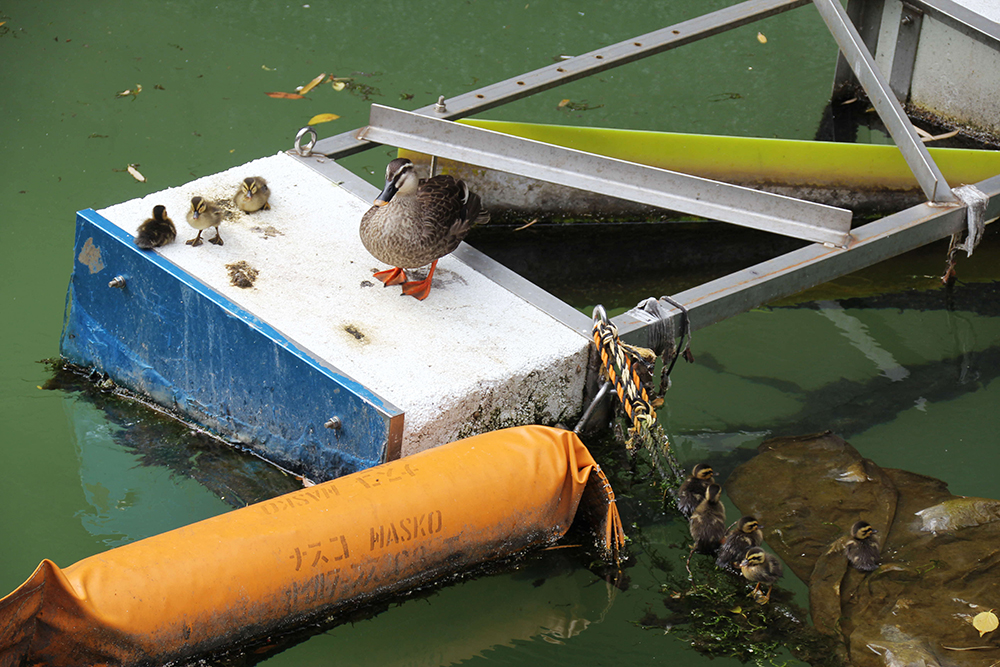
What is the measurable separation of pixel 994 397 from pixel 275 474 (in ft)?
11.8

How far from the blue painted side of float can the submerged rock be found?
170 cm

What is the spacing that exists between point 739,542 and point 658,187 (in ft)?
5.54

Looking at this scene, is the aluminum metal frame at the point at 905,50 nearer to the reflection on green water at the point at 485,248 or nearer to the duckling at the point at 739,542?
the reflection on green water at the point at 485,248

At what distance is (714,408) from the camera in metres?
5.19

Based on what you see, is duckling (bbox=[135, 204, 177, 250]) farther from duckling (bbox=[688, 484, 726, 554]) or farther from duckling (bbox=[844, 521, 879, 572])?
Result: duckling (bbox=[844, 521, 879, 572])

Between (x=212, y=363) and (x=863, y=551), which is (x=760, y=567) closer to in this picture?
(x=863, y=551)

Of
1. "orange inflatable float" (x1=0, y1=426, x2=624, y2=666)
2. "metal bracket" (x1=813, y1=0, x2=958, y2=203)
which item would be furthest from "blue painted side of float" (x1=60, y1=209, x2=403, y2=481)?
"metal bracket" (x1=813, y1=0, x2=958, y2=203)

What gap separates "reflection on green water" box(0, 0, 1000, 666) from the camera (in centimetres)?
412

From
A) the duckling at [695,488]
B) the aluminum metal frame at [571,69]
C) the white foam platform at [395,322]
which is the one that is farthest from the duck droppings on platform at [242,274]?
the duckling at [695,488]

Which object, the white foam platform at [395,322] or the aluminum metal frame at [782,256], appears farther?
the aluminum metal frame at [782,256]

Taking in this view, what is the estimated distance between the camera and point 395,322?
4.53m

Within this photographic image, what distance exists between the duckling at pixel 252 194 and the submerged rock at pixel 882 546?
99.5 inches

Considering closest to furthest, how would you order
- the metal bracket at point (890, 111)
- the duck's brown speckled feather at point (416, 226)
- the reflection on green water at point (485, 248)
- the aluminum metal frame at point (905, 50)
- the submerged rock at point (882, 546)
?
the submerged rock at point (882, 546) < the reflection on green water at point (485, 248) < the duck's brown speckled feather at point (416, 226) < the metal bracket at point (890, 111) < the aluminum metal frame at point (905, 50)

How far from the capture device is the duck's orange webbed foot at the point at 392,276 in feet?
15.6
